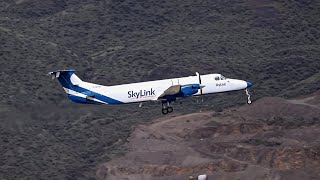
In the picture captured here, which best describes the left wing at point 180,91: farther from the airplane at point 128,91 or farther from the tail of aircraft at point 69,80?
the tail of aircraft at point 69,80

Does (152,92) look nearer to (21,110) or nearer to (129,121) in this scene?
(21,110)

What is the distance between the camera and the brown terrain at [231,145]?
9131 cm

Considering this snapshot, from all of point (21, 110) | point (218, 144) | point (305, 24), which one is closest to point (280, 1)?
point (305, 24)

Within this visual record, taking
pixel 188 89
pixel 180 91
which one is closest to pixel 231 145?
pixel 188 89

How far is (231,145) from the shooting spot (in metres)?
97.4

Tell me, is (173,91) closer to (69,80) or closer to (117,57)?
(69,80)

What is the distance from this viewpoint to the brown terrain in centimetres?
9131

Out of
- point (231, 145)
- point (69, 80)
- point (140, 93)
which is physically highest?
point (69, 80)

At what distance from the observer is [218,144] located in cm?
9812

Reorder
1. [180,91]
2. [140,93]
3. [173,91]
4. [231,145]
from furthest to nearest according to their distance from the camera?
[231,145]
[140,93]
[180,91]
[173,91]

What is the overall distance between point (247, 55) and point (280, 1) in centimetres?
2264

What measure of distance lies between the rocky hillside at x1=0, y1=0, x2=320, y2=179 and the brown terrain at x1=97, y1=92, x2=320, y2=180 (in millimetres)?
4607

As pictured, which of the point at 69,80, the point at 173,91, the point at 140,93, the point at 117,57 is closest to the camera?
the point at 173,91

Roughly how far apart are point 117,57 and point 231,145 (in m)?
44.1
